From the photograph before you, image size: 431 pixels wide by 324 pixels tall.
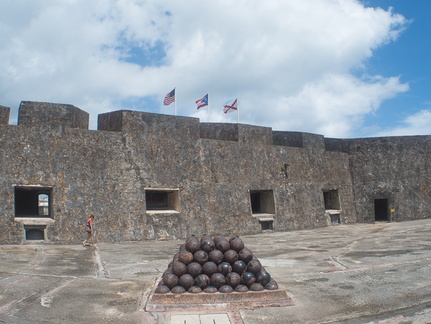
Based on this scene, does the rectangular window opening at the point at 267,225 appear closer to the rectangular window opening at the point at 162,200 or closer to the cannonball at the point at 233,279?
the rectangular window opening at the point at 162,200

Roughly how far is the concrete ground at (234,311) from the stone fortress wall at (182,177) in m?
1.70

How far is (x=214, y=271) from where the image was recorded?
5.58 m

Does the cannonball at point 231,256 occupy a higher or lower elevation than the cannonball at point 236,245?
lower

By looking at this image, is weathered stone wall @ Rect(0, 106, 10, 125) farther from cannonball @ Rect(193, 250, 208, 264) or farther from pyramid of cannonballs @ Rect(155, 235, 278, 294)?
cannonball @ Rect(193, 250, 208, 264)

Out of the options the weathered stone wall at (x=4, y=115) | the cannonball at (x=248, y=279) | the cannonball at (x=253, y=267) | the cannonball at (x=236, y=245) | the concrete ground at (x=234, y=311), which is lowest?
the concrete ground at (x=234, y=311)

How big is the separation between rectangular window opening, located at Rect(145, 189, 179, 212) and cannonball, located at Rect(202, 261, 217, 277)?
8.22 metres

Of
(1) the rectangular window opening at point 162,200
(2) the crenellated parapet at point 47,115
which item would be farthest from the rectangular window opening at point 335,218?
(2) the crenellated parapet at point 47,115

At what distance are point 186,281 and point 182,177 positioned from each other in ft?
28.6

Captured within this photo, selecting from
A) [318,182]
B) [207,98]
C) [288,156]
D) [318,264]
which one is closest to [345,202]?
[318,182]

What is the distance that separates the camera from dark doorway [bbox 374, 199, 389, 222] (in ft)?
68.2

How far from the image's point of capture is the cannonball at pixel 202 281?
5426mm

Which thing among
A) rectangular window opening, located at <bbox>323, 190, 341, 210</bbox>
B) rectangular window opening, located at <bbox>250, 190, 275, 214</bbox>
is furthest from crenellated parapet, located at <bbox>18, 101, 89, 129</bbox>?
rectangular window opening, located at <bbox>323, 190, 341, 210</bbox>

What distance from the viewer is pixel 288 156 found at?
1711 cm

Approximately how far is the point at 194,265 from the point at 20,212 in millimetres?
12116
